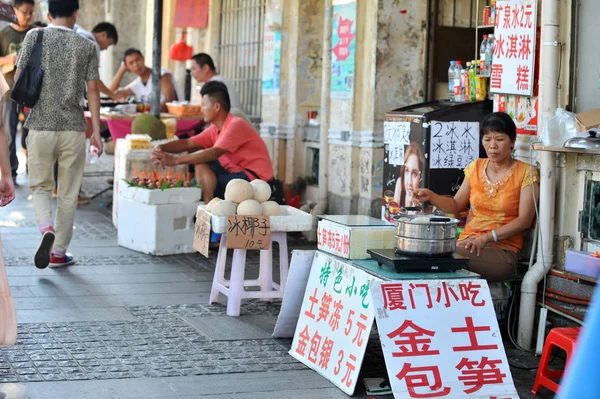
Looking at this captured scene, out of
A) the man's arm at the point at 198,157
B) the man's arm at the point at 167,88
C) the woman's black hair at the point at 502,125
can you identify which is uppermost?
the man's arm at the point at 167,88

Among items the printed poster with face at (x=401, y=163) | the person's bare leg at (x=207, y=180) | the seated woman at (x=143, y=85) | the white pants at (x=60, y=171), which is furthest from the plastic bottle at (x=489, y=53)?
the seated woman at (x=143, y=85)

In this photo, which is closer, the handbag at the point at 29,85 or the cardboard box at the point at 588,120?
the cardboard box at the point at 588,120

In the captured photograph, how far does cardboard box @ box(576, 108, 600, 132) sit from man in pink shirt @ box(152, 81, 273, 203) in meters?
3.73

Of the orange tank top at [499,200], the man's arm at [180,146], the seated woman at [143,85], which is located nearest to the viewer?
the orange tank top at [499,200]

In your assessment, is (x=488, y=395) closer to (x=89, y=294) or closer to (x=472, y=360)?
(x=472, y=360)

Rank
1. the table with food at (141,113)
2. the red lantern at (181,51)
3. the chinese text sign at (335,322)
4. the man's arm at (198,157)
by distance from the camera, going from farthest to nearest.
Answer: the red lantern at (181,51), the table with food at (141,113), the man's arm at (198,157), the chinese text sign at (335,322)

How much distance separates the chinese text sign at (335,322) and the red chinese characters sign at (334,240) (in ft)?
0.17

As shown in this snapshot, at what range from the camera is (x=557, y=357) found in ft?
18.2

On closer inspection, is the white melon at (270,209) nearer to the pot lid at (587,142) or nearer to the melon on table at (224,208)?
the melon on table at (224,208)

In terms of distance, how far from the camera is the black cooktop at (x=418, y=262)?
481 centimetres

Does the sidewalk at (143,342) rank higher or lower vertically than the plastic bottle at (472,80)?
lower

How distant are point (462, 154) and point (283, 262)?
1515mm

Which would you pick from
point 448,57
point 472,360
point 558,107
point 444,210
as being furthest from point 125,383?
point 448,57

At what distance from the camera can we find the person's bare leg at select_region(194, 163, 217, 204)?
8664 mm
